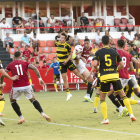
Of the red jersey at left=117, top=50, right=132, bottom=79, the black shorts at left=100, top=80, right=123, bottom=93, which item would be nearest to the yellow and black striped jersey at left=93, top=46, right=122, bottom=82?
the black shorts at left=100, top=80, right=123, bottom=93

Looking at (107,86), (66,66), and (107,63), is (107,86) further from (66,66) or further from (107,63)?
(66,66)

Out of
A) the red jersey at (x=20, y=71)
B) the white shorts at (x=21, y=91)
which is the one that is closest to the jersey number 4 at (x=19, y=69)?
the red jersey at (x=20, y=71)

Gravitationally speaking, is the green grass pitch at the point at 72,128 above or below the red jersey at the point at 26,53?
below

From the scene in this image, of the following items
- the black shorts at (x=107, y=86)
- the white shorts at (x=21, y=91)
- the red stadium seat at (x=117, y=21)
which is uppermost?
the red stadium seat at (x=117, y=21)

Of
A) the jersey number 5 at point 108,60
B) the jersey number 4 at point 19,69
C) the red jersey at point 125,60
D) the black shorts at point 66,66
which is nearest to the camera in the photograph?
the jersey number 5 at point 108,60

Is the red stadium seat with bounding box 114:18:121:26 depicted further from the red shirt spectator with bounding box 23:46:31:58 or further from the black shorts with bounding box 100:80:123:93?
the black shorts with bounding box 100:80:123:93

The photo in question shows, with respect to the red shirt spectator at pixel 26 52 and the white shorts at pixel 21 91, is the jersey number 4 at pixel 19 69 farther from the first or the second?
the red shirt spectator at pixel 26 52

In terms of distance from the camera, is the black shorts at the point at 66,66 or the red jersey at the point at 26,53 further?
the red jersey at the point at 26,53

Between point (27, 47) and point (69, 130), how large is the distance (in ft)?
45.6

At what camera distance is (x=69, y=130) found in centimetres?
653

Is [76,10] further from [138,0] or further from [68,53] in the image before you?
[68,53]

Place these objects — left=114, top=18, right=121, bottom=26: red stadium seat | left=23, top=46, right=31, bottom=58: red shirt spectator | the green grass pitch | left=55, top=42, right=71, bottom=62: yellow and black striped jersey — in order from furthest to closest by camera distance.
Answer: left=114, top=18, right=121, bottom=26: red stadium seat
left=23, top=46, right=31, bottom=58: red shirt spectator
left=55, top=42, right=71, bottom=62: yellow and black striped jersey
the green grass pitch

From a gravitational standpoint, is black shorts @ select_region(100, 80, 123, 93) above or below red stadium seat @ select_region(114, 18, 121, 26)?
below

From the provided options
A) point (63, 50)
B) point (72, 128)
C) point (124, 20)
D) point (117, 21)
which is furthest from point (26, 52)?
point (72, 128)
